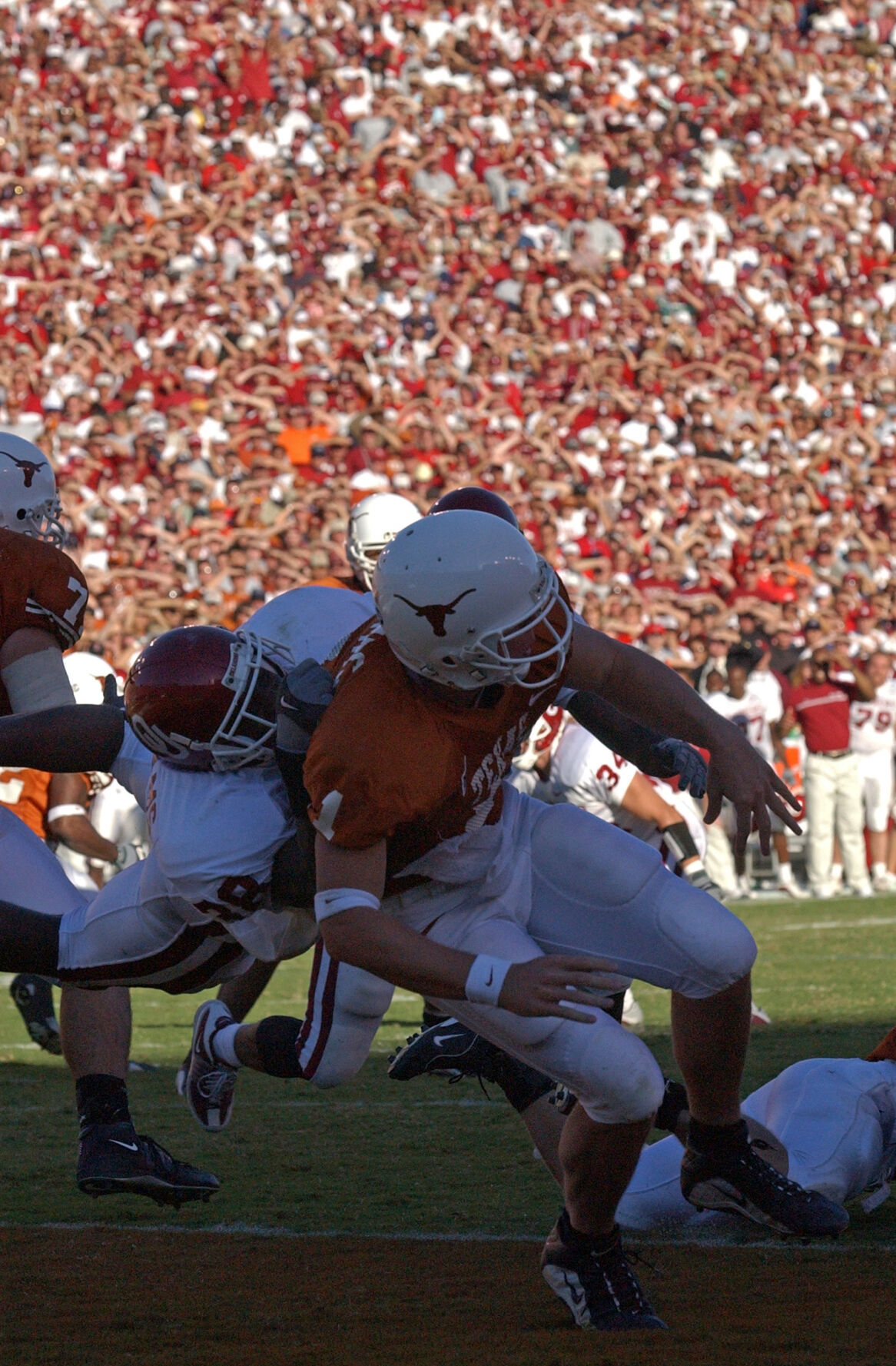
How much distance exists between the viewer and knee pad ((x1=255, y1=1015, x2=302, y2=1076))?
3869 millimetres

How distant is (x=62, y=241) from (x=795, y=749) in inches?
306

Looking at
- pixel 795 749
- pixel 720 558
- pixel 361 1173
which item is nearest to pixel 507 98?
pixel 720 558

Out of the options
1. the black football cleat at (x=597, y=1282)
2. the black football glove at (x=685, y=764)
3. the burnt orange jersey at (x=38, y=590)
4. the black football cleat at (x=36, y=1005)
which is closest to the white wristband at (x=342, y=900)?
the black football cleat at (x=597, y=1282)

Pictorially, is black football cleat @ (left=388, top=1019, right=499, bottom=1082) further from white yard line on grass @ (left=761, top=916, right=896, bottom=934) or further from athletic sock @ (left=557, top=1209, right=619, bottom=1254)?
white yard line on grass @ (left=761, top=916, right=896, bottom=934)

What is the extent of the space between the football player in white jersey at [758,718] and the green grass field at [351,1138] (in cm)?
461

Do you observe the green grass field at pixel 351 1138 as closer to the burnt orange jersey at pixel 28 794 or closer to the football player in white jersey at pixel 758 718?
the burnt orange jersey at pixel 28 794

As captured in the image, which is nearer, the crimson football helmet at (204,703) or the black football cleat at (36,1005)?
the crimson football helmet at (204,703)

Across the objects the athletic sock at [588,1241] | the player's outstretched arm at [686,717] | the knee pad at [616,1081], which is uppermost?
the player's outstretched arm at [686,717]

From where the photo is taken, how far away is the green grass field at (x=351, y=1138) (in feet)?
13.7

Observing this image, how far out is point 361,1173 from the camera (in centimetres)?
462

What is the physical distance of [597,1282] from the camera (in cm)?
315

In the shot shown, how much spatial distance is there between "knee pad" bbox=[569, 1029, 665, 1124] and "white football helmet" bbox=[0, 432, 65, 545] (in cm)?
206

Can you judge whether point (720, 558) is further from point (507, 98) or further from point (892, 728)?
point (507, 98)

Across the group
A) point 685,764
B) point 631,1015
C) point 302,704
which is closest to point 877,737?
point 631,1015
